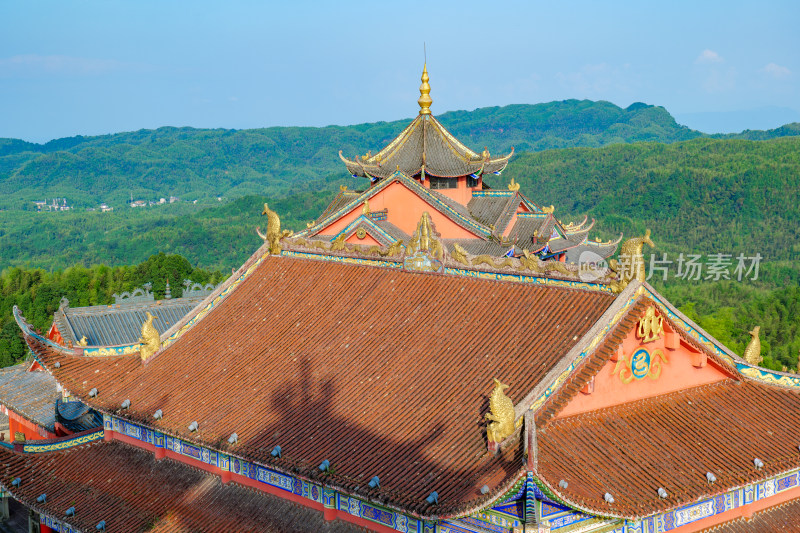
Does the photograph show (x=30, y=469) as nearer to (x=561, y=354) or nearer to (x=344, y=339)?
(x=344, y=339)

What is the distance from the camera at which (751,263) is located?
331ft

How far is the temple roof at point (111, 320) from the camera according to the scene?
88.8 ft

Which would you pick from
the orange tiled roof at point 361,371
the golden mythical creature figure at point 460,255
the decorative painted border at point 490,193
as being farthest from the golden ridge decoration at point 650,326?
the decorative painted border at point 490,193

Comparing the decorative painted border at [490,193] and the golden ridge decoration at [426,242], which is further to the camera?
the decorative painted border at [490,193]

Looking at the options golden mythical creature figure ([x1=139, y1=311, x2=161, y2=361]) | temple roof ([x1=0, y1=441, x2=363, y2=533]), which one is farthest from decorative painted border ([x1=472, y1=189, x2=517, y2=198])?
temple roof ([x1=0, y1=441, x2=363, y2=533])

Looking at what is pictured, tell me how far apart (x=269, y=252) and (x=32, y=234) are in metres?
160

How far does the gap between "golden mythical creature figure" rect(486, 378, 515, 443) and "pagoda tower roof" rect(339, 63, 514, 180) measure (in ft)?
55.6

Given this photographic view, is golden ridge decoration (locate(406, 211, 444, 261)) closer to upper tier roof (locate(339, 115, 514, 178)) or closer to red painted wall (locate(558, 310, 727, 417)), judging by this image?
red painted wall (locate(558, 310, 727, 417))

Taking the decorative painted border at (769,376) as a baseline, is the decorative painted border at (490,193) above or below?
above

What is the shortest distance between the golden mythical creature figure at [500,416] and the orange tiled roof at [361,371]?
262mm

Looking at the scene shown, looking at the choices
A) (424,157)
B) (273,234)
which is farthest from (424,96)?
(273,234)

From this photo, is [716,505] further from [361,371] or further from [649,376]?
[361,371]

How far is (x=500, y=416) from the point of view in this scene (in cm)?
1062

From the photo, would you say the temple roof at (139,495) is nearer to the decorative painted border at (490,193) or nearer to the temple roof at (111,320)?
the temple roof at (111,320)
